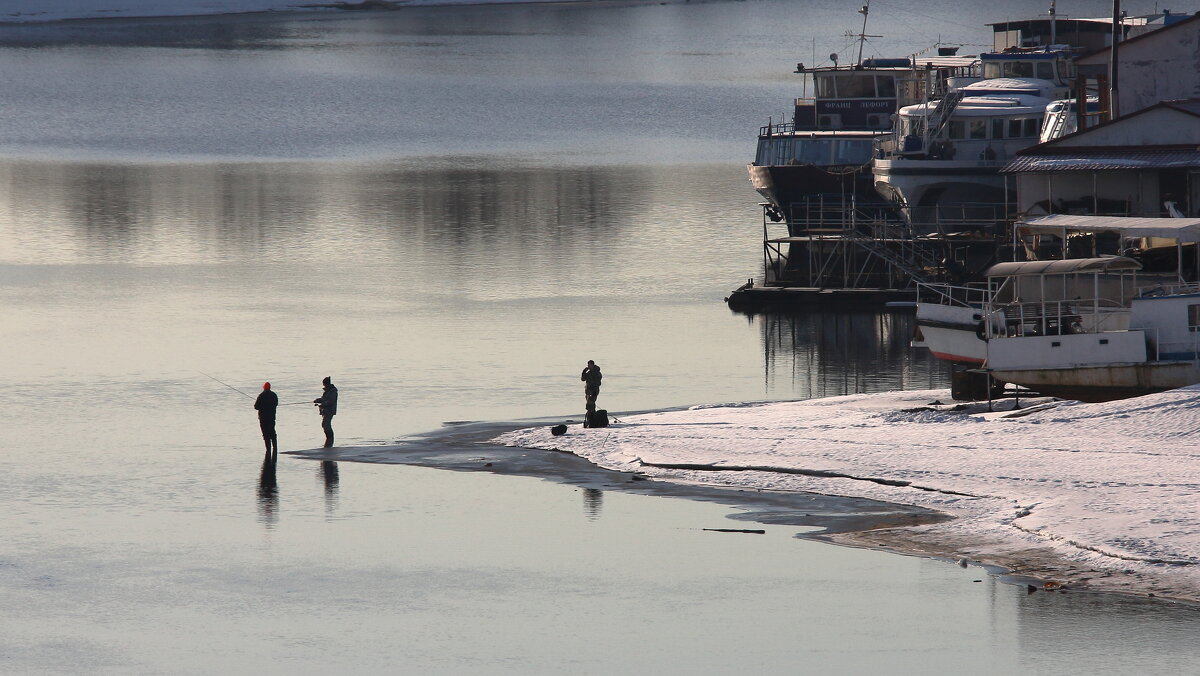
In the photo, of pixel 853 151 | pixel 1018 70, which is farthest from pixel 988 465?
pixel 1018 70

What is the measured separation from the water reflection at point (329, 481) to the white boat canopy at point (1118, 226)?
53.8 feet

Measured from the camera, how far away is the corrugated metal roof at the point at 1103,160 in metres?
39.0

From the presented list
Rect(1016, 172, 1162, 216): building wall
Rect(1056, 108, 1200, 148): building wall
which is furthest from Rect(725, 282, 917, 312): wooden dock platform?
Rect(1056, 108, 1200, 148): building wall

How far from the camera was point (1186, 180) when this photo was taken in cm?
3950

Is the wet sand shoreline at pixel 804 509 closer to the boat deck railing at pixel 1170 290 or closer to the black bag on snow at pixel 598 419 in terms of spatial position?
the black bag on snow at pixel 598 419

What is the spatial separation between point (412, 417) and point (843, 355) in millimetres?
13613

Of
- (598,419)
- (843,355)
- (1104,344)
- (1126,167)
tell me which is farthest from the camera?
(843,355)

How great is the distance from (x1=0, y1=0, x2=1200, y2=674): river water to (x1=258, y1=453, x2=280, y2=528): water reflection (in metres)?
0.10

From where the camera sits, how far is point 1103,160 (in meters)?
39.9

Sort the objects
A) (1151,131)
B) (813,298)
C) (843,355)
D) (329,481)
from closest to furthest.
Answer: (329,481) < (1151,131) < (843,355) < (813,298)

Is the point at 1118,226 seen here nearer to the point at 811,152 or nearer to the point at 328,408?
the point at 328,408

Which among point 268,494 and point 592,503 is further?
point 268,494

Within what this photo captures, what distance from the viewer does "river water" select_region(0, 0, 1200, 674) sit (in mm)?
20297

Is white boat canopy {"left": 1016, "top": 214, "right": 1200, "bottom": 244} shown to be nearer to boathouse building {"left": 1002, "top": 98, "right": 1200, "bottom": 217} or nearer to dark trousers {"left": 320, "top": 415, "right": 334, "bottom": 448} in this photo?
boathouse building {"left": 1002, "top": 98, "right": 1200, "bottom": 217}
